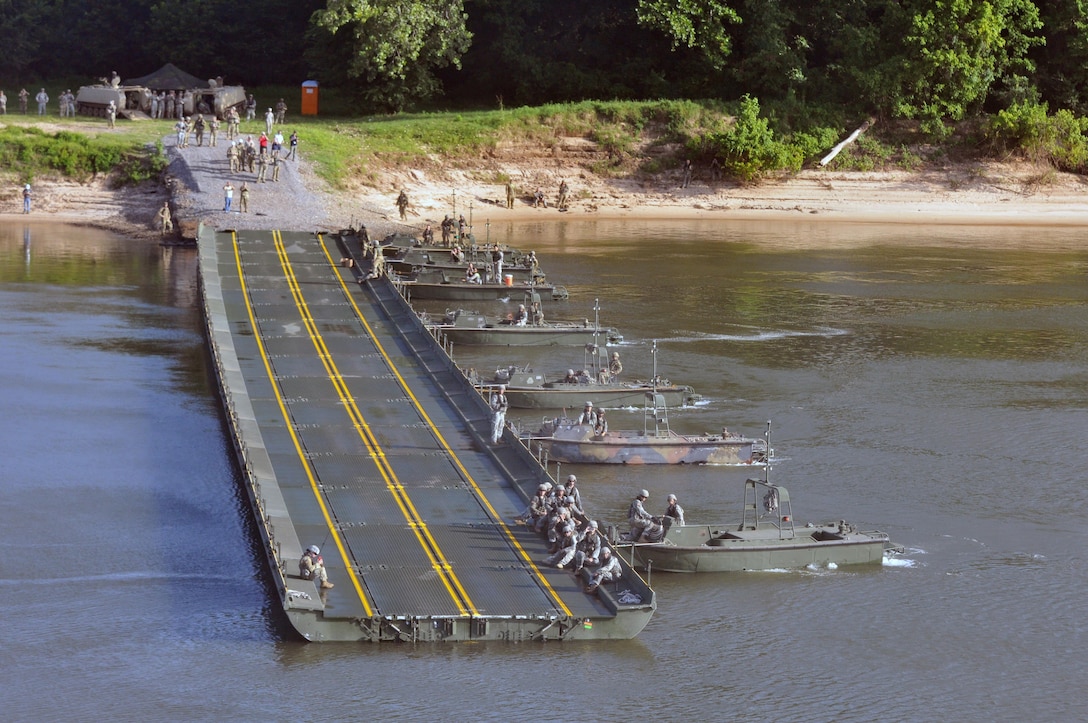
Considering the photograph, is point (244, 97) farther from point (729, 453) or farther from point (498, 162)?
point (729, 453)

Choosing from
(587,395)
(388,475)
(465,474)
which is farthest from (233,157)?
(465,474)

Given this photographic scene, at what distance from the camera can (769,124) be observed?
356 ft

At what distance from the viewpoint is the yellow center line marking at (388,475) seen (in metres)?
35.0

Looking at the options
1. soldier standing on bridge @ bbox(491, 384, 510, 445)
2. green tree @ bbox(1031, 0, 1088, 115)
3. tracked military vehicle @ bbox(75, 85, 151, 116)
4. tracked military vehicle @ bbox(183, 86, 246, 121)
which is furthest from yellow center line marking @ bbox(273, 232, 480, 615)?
green tree @ bbox(1031, 0, 1088, 115)

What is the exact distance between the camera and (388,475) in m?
42.7

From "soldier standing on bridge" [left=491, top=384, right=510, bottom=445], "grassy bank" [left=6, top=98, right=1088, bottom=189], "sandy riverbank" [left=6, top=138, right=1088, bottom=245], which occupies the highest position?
"grassy bank" [left=6, top=98, right=1088, bottom=189]

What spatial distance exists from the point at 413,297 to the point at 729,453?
2831 cm

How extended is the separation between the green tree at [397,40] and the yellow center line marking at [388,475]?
3826cm

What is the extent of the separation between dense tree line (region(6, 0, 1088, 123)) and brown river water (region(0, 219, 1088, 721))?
31.4 metres

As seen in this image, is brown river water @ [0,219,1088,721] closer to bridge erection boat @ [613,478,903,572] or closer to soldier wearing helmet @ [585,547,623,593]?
bridge erection boat @ [613,478,903,572]

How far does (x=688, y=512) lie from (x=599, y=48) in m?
75.2

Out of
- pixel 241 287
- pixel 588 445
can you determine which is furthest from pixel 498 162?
pixel 588 445

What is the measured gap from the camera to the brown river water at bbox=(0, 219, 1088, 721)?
31.5m

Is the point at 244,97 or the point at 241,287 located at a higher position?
the point at 244,97
